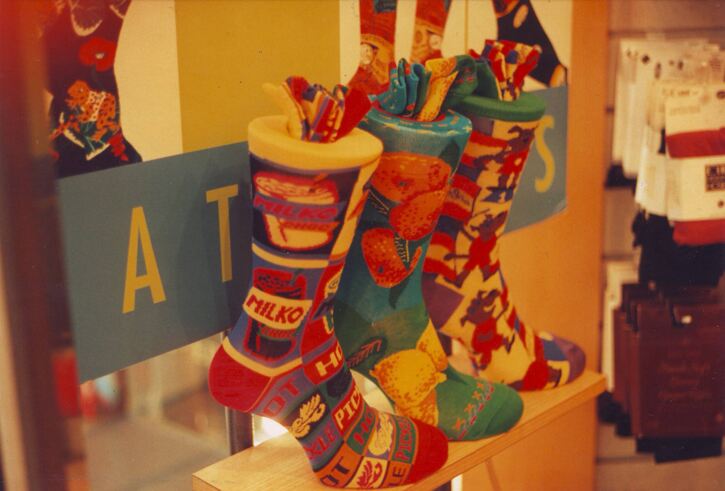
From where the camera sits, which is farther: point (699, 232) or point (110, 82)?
point (699, 232)

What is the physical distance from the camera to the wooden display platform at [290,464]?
1030mm

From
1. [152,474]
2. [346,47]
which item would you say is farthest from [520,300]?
[152,474]

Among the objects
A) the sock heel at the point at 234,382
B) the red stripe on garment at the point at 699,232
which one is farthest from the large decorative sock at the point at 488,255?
the red stripe on garment at the point at 699,232

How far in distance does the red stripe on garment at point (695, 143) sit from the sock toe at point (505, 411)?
677 mm

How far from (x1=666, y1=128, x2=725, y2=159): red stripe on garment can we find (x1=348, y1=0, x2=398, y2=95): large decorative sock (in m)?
0.65

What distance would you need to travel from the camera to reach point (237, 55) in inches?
41.8

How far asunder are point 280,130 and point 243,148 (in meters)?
0.19

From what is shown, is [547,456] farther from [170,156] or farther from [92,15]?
[92,15]

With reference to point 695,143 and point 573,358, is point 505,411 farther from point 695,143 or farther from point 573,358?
point 695,143

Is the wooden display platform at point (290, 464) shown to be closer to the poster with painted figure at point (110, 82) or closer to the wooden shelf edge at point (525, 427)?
the wooden shelf edge at point (525, 427)

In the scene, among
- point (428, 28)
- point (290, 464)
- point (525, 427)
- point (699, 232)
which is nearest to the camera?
point (290, 464)

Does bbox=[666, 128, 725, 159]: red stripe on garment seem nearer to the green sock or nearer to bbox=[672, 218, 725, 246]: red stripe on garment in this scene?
bbox=[672, 218, 725, 246]: red stripe on garment

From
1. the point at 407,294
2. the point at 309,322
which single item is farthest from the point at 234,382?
the point at 407,294

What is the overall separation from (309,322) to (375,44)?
45 centimetres
